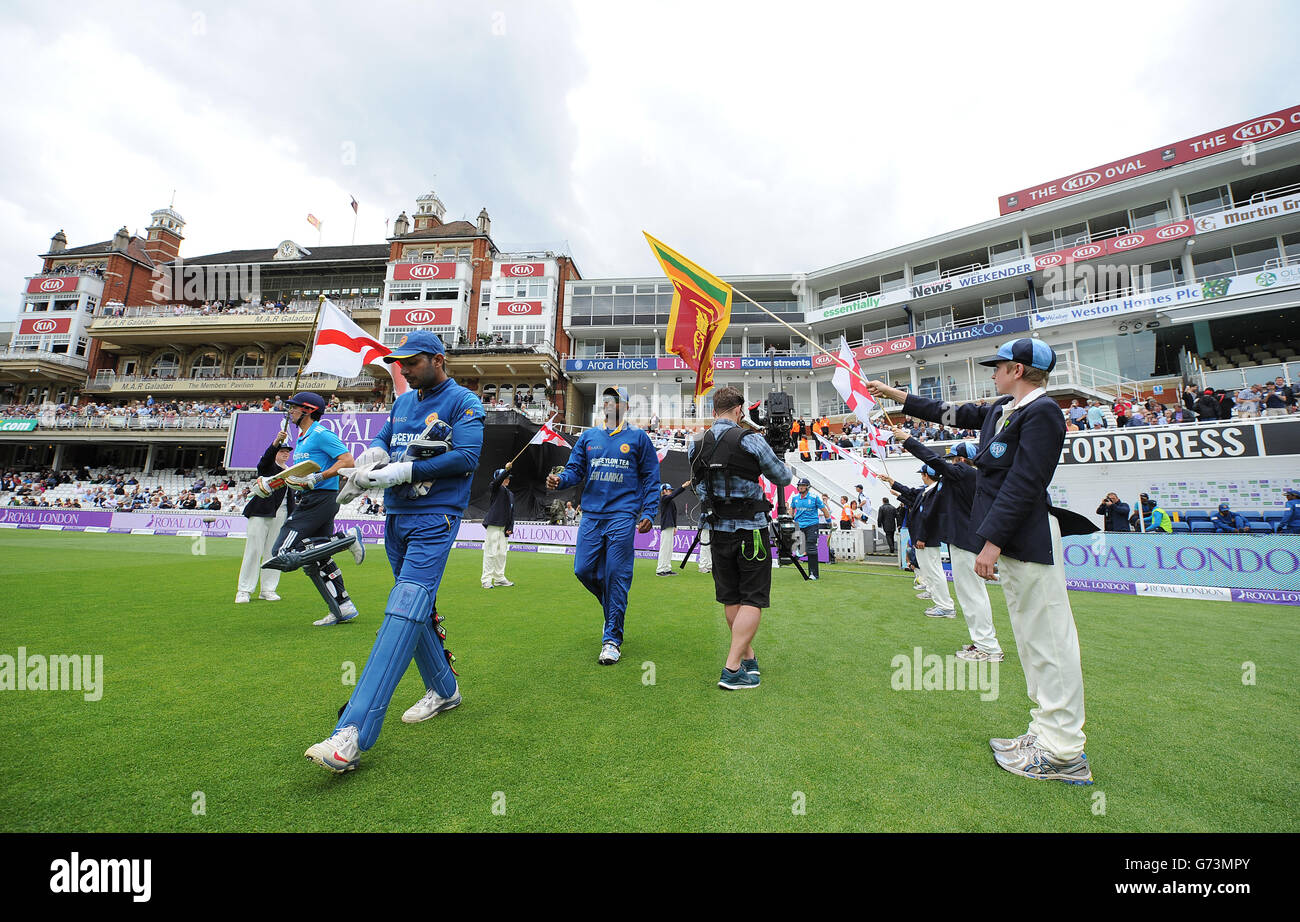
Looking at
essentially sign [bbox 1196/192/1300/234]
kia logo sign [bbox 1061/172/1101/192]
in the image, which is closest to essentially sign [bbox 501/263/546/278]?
kia logo sign [bbox 1061/172/1101/192]

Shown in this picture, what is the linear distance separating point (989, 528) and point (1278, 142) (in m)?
39.3

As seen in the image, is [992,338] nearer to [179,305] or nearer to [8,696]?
[8,696]

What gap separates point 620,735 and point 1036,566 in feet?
7.78

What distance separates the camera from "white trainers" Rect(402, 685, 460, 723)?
307 cm

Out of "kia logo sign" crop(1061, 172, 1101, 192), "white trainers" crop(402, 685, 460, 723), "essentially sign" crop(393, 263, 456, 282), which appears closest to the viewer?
"white trainers" crop(402, 685, 460, 723)

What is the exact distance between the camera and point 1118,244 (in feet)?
89.3

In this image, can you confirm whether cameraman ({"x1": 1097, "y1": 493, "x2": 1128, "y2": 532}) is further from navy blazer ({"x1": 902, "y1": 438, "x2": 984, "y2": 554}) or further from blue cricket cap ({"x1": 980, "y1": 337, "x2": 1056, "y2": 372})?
blue cricket cap ({"x1": 980, "y1": 337, "x2": 1056, "y2": 372})

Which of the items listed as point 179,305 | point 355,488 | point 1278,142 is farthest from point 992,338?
point 179,305

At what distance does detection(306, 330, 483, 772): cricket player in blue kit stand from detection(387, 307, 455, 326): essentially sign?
3656 cm

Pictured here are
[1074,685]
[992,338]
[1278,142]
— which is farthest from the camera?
[992,338]

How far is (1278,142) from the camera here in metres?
25.5

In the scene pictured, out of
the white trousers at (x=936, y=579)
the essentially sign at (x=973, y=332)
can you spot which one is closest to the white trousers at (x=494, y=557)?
the white trousers at (x=936, y=579)

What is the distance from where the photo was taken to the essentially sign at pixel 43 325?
40156 mm
